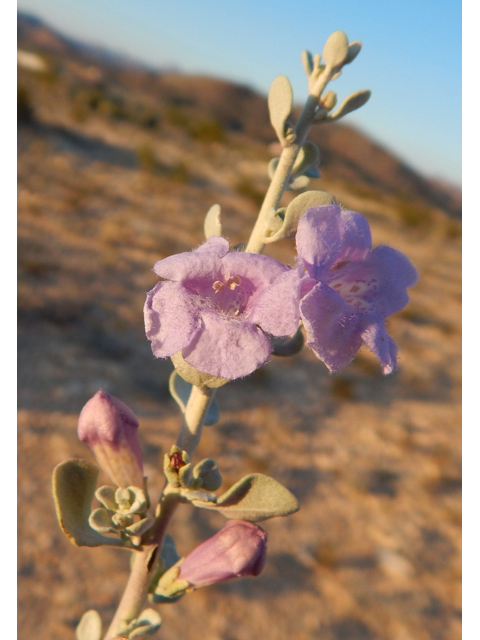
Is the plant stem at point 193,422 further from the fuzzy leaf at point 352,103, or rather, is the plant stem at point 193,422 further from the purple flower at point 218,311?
the purple flower at point 218,311

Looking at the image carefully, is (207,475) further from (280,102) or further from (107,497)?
(280,102)

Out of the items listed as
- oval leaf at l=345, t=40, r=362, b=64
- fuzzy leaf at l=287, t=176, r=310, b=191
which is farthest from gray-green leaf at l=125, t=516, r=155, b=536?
oval leaf at l=345, t=40, r=362, b=64

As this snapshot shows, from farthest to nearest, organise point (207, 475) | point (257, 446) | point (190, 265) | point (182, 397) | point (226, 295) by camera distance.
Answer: point (257, 446) < point (182, 397) < point (207, 475) < point (226, 295) < point (190, 265)

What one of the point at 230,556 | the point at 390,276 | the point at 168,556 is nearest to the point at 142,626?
the point at 168,556

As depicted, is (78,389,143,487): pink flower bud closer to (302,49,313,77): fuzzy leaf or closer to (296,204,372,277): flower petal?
(296,204,372,277): flower petal

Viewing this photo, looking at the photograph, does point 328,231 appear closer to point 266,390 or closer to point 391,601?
point 391,601
